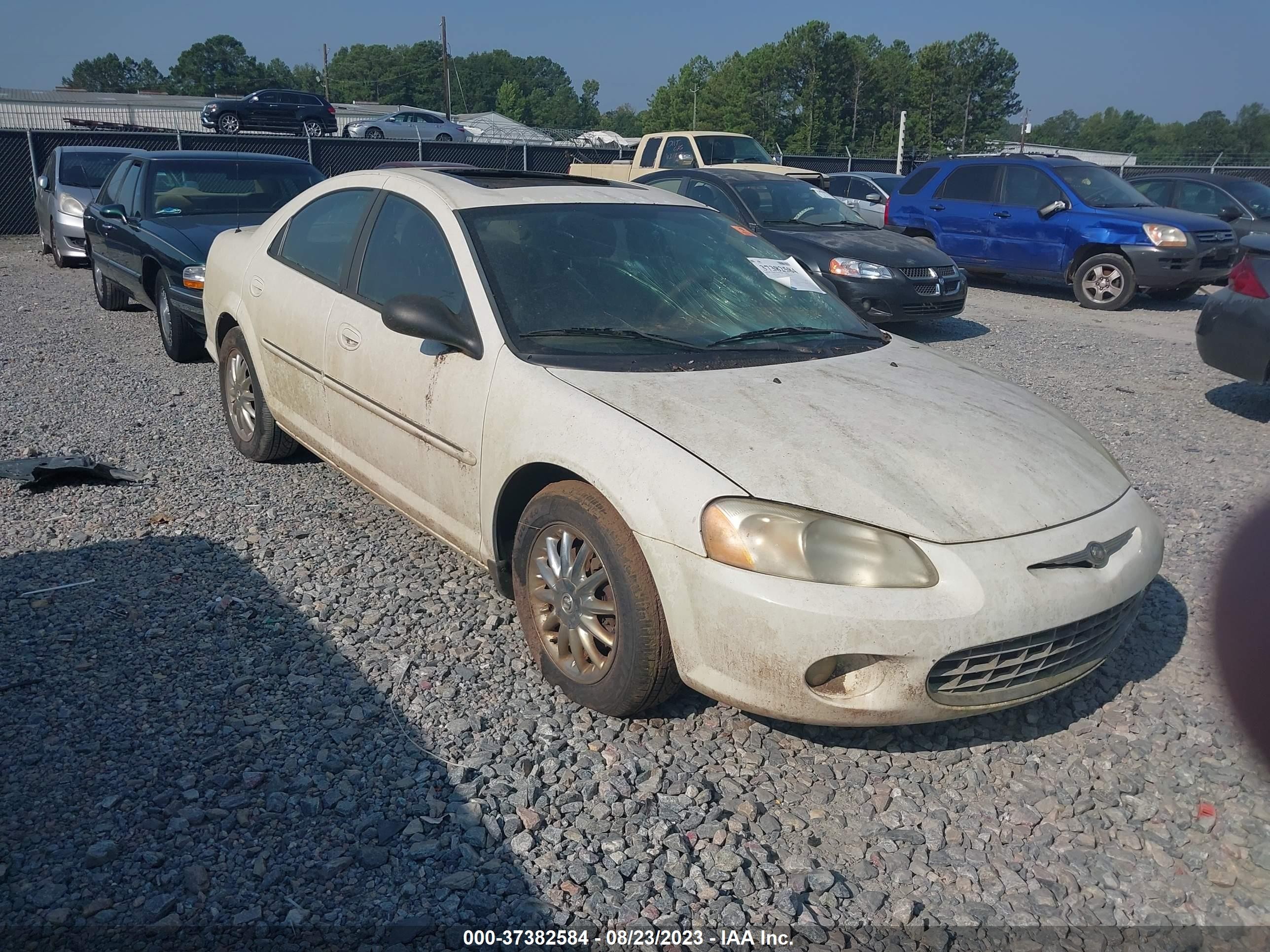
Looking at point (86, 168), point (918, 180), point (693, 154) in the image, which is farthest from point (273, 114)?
point (918, 180)

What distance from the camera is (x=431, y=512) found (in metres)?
3.87

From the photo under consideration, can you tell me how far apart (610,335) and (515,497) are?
0.68m

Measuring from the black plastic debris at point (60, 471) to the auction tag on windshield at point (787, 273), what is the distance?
345 centimetres

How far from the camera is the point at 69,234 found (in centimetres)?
1335

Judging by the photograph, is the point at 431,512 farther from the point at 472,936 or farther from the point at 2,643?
the point at 472,936

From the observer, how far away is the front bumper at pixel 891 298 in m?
9.44

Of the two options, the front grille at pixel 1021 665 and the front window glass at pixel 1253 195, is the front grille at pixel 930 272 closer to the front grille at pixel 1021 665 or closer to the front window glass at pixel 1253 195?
the front grille at pixel 1021 665

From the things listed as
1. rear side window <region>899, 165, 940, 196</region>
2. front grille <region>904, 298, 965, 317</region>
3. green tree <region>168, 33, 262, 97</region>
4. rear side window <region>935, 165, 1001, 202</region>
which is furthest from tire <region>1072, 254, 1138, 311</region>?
green tree <region>168, 33, 262, 97</region>

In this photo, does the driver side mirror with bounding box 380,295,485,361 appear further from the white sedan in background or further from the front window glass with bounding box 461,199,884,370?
the white sedan in background

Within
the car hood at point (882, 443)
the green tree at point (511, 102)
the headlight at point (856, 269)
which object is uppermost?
the green tree at point (511, 102)

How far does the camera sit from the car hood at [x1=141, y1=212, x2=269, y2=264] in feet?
25.2

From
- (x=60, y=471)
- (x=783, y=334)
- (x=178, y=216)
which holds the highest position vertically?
(x=178, y=216)

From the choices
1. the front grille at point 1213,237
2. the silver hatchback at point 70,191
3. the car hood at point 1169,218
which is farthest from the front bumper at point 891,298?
the silver hatchback at point 70,191

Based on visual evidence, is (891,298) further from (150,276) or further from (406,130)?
(406,130)
